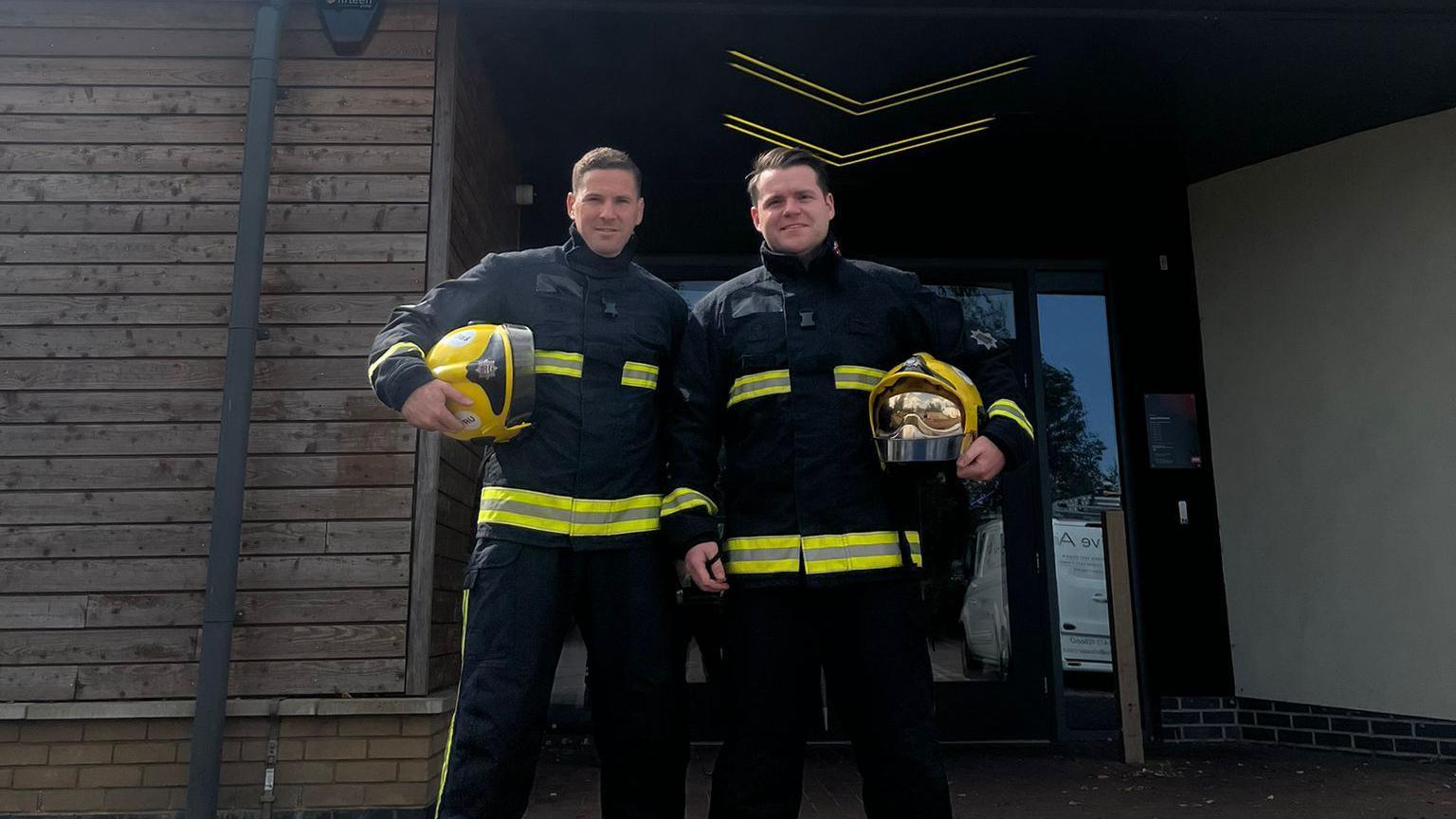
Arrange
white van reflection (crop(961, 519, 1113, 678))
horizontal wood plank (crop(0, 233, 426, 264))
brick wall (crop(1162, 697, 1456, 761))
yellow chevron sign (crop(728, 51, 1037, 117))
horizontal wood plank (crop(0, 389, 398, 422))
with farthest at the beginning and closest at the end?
white van reflection (crop(961, 519, 1113, 678))
brick wall (crop(1162, 697, 1456, 761))
yellow chevron sign (crop(728, 51, 1037, 117))
horizontal wood plank (crop(0, 233, 426, 264))
horizontal wood plank (crop(0, 389, 398, 422))

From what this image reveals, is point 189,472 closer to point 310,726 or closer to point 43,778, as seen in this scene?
point 310,726

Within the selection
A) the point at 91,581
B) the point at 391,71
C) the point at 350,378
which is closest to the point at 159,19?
the point at 391,71

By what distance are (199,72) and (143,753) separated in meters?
2.71

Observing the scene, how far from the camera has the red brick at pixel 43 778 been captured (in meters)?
3.52

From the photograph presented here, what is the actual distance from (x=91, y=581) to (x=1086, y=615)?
4857 millimetres

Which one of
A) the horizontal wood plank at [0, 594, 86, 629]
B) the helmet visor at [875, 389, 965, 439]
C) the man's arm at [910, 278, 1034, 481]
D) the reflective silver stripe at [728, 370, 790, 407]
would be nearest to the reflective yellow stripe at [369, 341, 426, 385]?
the reflective silver stripe at [728, 370, 790, 407]

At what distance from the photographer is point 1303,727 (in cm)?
509

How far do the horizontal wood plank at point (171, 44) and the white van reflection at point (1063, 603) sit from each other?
3.89m

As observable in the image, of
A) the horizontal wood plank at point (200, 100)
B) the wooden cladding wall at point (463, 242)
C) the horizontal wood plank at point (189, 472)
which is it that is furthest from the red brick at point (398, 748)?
the horizontal wood plank at point (200, 100)

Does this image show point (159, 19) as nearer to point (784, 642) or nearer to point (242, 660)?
point (242, 660)

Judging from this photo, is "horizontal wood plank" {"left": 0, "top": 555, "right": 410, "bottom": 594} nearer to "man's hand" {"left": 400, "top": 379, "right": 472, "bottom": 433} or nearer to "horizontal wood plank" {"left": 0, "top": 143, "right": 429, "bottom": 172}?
"horizontal wood plank" {"left": 0, "top": 143, "right": 429, "bottom": 172}

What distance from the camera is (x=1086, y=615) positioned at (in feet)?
17.9

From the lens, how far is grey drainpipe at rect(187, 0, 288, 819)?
339 centimetres

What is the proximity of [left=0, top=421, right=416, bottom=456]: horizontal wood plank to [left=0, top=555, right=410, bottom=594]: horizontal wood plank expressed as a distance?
42 cm
